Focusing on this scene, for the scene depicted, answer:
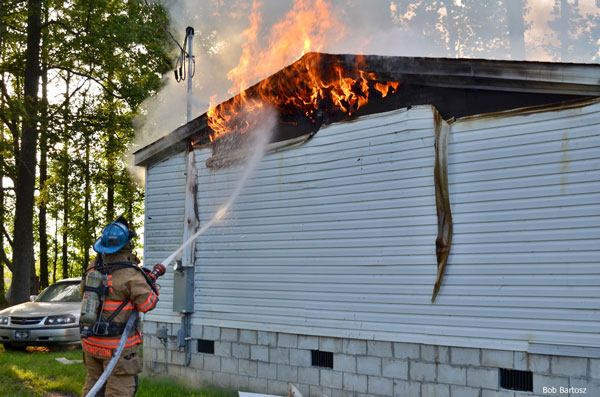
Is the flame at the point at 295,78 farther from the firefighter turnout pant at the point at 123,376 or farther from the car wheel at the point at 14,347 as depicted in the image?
the car wheel at the point at 14,347

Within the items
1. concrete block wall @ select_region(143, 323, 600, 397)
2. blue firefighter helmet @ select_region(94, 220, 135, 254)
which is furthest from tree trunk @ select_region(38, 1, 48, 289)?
blue firefighter helmet @ select_region(94, 220, 135, 254)

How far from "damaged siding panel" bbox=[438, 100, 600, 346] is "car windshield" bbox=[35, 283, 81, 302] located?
34.6ft

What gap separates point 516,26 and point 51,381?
76.7ft

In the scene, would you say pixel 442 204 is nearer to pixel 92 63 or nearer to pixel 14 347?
pixel 14 347

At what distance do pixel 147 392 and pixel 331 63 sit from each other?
5458 mm

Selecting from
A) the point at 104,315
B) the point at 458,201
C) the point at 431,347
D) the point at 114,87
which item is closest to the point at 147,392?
the point at 104,315

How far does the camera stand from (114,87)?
738 inches

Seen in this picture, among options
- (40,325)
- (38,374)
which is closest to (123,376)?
(38,374)

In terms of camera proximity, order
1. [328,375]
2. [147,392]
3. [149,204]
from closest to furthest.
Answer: [328,375], [147,392], [149,204]

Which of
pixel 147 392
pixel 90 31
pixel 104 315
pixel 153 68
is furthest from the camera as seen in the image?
pixel 153 68

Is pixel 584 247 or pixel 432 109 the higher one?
pixel 432 109

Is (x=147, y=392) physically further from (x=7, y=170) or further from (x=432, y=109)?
(x=7, y=170)

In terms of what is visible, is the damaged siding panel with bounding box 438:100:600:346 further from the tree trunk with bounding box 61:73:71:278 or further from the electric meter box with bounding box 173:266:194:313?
the tree trunk with bounding box 61:73:71:278

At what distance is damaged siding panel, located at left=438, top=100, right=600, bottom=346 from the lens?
591 centimetres
